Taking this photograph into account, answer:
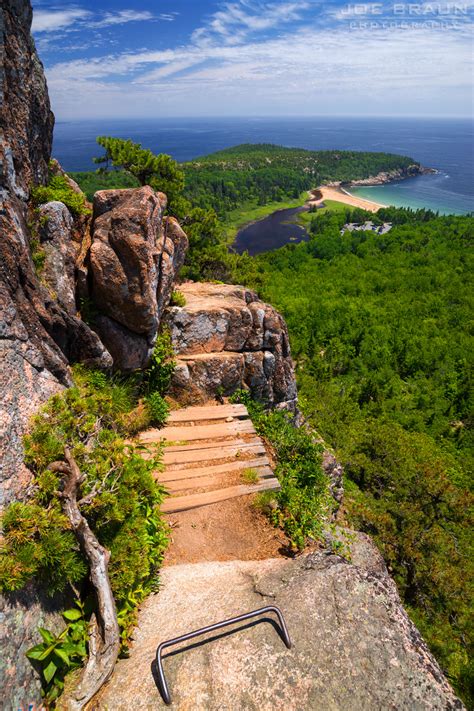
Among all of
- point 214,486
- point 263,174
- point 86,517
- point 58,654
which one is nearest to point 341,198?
point 263,174

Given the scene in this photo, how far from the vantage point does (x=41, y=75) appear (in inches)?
345

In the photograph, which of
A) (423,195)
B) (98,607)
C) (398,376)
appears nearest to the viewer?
(98,607)

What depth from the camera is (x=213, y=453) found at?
9836mm

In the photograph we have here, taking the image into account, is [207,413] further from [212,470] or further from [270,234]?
[270,234]

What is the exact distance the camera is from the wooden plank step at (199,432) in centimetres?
1004

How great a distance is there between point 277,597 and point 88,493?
338 cm

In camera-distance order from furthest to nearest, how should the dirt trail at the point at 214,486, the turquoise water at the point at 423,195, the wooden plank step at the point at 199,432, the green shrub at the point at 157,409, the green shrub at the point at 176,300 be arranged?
the turquoise water at the point at 423,195 → the green shrub at the point at 176,300 → the green shrub at the point at 157,409 → the wooden plank step at the point at 199,432 → the dirt trail at the point at 214,486

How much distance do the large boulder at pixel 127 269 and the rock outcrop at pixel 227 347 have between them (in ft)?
4.80

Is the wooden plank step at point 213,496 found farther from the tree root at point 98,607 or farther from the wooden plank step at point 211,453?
the tree root at point 98,607

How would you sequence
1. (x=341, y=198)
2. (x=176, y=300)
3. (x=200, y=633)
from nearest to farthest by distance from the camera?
(x=200, y=633) < (x=176, y=300) < (x=341, y=198)

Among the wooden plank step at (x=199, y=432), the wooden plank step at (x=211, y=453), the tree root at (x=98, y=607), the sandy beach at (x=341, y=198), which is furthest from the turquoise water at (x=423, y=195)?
the tree root at (x=98, y=607)

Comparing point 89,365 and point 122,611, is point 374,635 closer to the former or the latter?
point 122,611

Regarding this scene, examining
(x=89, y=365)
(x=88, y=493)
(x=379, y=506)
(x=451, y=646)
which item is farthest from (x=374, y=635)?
(x=379, y=506)

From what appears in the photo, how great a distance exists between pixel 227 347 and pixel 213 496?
18.2 feet
